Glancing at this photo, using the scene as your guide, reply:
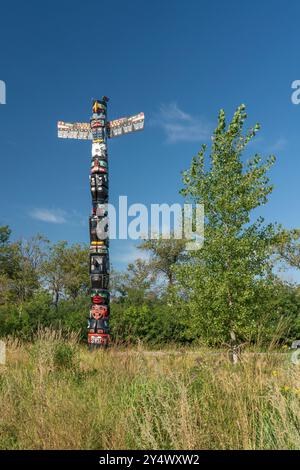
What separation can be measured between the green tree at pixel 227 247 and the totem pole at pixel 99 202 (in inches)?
136

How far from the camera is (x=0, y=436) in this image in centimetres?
478

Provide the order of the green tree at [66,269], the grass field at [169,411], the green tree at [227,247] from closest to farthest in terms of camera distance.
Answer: the grass field at [169,411] → the green tree at [227,247] → the green tree at [66,269]

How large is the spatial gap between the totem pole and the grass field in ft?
25.8

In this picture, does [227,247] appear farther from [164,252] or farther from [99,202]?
[164,252]

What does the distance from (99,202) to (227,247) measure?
20.3 ft

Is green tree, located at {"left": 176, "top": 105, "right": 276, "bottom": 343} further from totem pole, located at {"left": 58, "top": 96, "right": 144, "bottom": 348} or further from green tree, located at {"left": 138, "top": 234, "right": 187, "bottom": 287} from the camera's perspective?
green tree, located at {"left": 138, "top": 234, "right": 187, "bottom": 287}

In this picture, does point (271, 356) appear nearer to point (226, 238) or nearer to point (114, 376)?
point (114, 376)

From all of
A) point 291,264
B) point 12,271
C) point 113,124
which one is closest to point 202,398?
point 113,124

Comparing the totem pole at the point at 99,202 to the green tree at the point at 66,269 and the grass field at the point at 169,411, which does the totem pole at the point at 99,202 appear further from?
the green tree at the point at 66,269

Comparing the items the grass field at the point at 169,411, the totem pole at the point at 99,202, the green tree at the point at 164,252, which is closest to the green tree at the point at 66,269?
the green tree at the point at 164,252

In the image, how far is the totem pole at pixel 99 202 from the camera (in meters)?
14.4

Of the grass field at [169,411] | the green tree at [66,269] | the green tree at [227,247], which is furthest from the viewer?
the green tree at [66,269]

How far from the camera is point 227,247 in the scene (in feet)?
37.8

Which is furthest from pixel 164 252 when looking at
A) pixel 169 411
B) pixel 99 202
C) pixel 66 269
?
pixel 169 411
